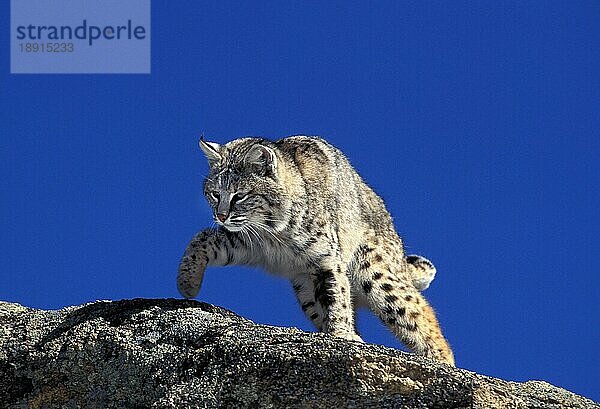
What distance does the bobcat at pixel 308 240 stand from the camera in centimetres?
648

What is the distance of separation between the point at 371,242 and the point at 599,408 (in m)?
4.07

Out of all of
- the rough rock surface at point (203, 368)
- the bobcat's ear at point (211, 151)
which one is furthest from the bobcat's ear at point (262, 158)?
the rough rock surface at point (203, 368)

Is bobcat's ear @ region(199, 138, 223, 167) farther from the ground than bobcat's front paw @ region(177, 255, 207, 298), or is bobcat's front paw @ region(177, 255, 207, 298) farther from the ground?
bobcat's ear @ region(199, 138, 223, 167)

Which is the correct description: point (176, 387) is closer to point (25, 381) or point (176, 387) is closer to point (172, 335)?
point (172, 335)

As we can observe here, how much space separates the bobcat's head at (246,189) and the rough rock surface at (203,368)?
2.09 meters

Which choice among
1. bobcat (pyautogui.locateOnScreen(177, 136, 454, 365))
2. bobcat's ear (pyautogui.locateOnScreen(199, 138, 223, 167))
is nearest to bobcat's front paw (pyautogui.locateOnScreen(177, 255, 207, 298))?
bobcat (pyautogui.locateOnScreen(177, 136, 454, 365))

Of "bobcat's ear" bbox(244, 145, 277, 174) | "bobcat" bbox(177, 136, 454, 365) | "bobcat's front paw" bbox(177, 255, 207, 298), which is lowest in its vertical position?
"bobcat's front paw" bbox(177, 255, 207, 298)

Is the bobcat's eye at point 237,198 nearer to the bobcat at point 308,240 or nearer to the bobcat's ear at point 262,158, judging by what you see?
the bobcat at point 308,240

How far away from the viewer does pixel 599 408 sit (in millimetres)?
3428

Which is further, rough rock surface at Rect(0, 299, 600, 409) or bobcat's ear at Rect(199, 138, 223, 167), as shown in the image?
bobcat's ear at Rect(199, 138, 223, 167)

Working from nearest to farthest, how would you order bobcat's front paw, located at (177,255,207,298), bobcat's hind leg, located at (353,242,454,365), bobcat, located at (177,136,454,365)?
bobcat's front paw, located at (177,255,207,298)
bobcat, located at (177,136,454,365)
bobcat's hind leg, located at (353,242,454,365)

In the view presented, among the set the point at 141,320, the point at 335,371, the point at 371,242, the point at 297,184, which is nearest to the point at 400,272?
the point at 371,242

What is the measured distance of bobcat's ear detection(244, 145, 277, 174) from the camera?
6730 mm

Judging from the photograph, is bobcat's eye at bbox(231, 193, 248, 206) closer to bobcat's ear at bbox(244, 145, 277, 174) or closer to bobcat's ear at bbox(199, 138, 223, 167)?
bobcat's ear at bbox(244, 145, 277, 174)
